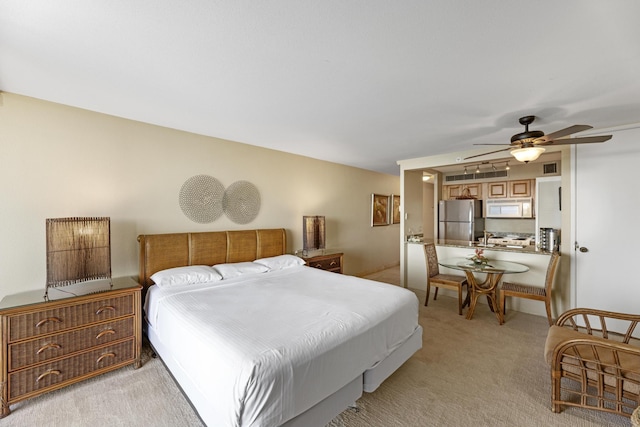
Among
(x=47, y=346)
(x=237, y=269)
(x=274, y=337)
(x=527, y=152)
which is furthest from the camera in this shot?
(x=237, y=269)

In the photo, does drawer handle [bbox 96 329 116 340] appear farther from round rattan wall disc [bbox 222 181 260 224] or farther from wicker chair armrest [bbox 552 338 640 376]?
wicker chair armrest [bbox 552 338 640 376]

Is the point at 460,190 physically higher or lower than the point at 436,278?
higher

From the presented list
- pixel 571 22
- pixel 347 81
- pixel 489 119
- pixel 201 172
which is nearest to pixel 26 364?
pixel 201 172

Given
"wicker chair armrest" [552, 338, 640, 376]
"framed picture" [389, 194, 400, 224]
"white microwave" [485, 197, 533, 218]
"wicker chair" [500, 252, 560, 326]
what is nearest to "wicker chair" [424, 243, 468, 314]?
"wicker chair" [500, 252, 560, 326]

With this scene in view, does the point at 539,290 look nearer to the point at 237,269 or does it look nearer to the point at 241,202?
the point at 237,269

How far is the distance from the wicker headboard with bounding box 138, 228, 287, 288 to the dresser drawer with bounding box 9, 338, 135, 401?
699mm

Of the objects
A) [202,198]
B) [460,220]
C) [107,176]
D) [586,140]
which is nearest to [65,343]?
[107,176]

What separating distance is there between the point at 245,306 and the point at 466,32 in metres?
2.40

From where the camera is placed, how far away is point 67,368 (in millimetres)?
2082

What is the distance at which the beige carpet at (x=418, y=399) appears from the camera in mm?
1817

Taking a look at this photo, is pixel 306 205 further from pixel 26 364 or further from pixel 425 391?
pixel 26 364

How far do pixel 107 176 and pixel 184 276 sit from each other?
1.33 m

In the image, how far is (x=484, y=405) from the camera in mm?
1960

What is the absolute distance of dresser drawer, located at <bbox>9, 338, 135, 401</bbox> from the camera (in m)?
1.90
